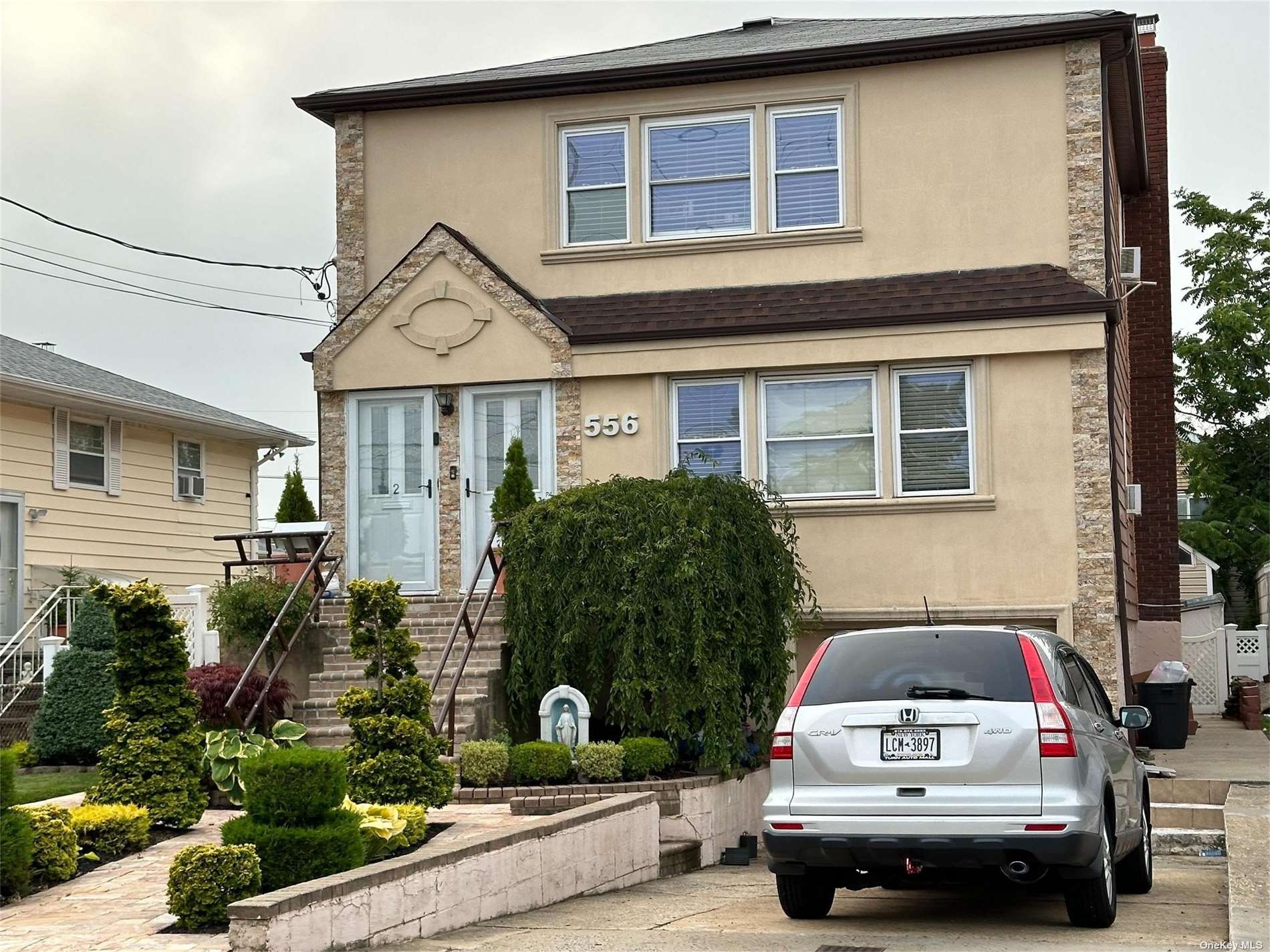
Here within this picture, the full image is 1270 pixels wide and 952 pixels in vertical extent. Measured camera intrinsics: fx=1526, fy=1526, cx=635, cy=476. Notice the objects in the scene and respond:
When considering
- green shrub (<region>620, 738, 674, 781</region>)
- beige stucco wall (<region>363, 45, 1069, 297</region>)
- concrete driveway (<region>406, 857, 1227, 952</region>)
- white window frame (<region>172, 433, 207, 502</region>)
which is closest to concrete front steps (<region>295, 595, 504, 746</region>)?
green shrub (<region>620, 738, 674, 781</region>)

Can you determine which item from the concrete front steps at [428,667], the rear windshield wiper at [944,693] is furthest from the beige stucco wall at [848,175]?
the rear windshield wiper at [944,693]

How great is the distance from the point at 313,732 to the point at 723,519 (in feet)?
13.6

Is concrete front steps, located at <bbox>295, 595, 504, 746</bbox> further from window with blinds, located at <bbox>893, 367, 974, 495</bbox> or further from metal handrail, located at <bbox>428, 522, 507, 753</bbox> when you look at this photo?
window with blinds, located at <bbox>893, 367, 974, 495</bbox>

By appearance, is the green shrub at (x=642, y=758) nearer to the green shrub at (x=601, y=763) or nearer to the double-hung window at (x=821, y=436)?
the green shrub at (x=601, y=763)

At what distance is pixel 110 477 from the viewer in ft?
77.3

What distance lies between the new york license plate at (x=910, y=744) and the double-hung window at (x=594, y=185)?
10245 mm

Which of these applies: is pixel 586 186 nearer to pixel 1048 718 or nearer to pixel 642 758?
pixel 642 758

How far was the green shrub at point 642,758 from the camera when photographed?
41.2 feet

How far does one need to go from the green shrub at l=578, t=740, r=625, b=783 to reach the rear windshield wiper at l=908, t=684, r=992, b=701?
4607mm

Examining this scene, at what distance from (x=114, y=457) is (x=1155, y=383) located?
51.5ft

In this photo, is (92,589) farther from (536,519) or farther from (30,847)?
(536,519)

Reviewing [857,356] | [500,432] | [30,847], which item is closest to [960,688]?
[30,847]

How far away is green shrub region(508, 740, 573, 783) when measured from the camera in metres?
12.3

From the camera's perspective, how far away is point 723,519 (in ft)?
46.0
